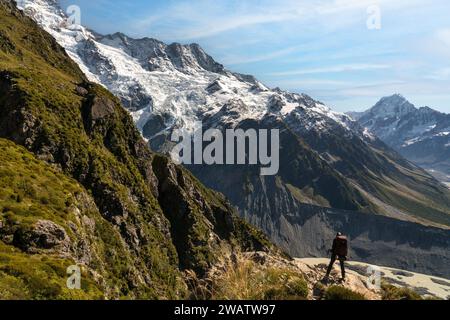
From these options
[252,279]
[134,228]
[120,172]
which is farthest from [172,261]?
[252,279]

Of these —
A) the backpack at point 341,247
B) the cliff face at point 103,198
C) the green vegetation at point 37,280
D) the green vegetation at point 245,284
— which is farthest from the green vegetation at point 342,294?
the cliff face at point 103,198

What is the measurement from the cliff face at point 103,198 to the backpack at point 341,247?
94.4 feet

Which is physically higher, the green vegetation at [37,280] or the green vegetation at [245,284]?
the green vegetation at [245,284]

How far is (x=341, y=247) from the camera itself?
2556 cm

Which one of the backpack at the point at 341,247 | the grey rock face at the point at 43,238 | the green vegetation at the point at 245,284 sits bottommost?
the grey rock face at the point at 43,238

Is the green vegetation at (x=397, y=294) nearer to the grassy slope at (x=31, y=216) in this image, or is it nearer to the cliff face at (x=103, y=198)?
the grassy slope at (x=31, y=216)

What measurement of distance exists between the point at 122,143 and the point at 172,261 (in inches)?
1431

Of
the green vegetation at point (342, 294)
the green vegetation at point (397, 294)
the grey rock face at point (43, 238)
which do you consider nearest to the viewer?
the green vegetation at point (342, 294)

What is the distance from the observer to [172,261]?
119 metres

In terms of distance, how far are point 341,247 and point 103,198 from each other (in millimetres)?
79257

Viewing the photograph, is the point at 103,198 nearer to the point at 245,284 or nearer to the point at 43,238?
the point at 43,238

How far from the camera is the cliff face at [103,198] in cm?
5725

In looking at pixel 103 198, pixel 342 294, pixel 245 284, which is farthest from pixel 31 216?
pixel 103 198
